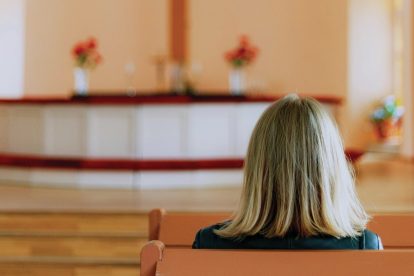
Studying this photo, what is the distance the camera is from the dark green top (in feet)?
6.07

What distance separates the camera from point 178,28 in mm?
11898

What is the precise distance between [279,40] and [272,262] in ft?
33.2

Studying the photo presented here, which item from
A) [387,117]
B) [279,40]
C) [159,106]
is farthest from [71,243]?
[387,117]

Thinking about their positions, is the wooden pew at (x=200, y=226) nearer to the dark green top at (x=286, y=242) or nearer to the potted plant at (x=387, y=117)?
the dark green top at (x=286, y=242)

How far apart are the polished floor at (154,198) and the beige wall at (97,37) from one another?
14.3ft

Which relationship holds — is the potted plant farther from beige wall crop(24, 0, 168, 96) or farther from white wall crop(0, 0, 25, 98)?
white wall crop(0, 0, 25, 98)

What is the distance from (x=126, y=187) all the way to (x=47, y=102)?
4.71 feet

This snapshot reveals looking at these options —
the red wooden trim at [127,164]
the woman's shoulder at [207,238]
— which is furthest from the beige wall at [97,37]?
the woman's shoulder at [207,238]

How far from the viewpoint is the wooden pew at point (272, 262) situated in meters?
1.73

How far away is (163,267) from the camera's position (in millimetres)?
1740

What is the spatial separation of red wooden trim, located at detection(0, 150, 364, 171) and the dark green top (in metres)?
5.64

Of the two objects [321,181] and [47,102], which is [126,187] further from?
[321,181]

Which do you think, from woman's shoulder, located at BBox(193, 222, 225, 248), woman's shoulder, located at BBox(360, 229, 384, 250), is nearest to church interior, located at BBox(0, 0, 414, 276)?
woman's shoulder, located at BBox(360, 229, 384, 250)

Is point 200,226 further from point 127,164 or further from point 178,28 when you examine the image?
point 178,28
